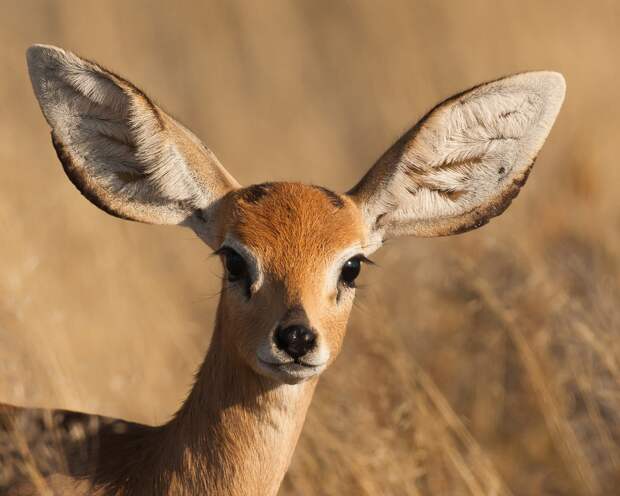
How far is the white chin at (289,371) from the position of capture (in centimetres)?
419

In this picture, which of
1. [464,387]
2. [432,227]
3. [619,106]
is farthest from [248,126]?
[432,227]

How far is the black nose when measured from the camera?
4.12m

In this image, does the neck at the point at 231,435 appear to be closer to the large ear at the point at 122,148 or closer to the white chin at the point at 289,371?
the white chin at the point at 289,371

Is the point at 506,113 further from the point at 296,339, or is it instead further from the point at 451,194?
the point at 296,339

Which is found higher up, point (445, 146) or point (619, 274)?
point (445, 146)

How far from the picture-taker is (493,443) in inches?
316

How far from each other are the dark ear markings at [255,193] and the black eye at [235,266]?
0.23 meters

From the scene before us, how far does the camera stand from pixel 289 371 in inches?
165

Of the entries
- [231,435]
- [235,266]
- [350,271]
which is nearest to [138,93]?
[235,266]

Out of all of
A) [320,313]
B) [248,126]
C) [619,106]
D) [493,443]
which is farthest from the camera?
[248,126]

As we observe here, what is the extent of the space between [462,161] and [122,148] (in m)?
1.33

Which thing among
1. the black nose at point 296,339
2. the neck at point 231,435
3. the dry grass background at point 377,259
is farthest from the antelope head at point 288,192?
the dry grass background at point 377,259

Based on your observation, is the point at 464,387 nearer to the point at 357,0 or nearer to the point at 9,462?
the point at 9,462

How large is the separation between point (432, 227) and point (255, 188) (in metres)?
0.79
